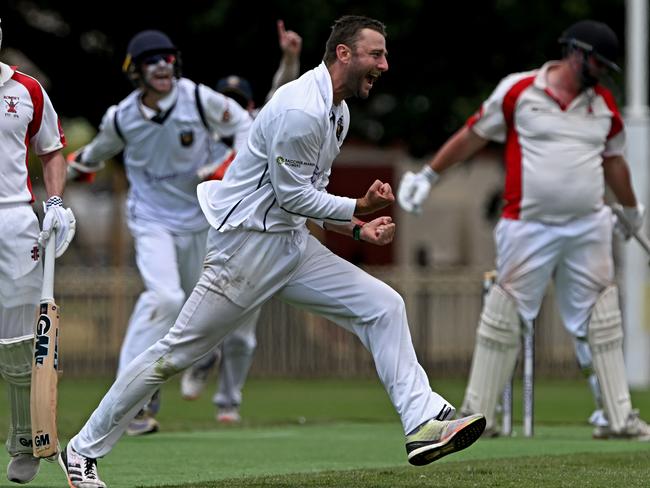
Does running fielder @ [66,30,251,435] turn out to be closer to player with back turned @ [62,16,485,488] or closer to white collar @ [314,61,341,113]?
player with back turned @ [62,16,485,488]

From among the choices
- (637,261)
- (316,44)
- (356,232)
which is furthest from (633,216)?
(316,44)

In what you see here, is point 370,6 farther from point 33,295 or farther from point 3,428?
point 33,295

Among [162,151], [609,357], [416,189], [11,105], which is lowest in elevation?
[609,357]

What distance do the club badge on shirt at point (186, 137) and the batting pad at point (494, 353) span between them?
7.94ft

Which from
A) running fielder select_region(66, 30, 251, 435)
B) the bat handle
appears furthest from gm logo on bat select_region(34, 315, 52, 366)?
running fielder select_region(66, 30, 251, 435)

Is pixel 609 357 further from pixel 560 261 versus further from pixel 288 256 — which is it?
pixel 288 256

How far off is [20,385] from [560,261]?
4.14 m

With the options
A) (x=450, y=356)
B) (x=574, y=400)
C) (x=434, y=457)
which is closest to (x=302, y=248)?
(x=434, y=457)

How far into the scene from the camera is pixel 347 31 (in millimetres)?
7586

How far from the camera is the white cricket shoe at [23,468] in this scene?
781cm

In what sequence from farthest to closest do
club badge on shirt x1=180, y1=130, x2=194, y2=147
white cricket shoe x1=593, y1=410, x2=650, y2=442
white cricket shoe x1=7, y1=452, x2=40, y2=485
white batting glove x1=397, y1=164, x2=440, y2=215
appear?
club badge on shirt x1=180, y1=130, x2=194, y2=147 < white batting glove x1=397, y1=164, x2=440, y2=215 < white cricket shoe x1=593, y1=410, x2=650, y2=442 < white cricket shoe x1=7, y1=452, x2=40, y2=485

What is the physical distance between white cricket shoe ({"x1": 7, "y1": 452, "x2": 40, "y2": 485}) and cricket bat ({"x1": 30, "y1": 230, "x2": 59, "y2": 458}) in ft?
1.42

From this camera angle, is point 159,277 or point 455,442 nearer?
point 455,442

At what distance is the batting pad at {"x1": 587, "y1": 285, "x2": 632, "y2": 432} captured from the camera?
34.8ft
